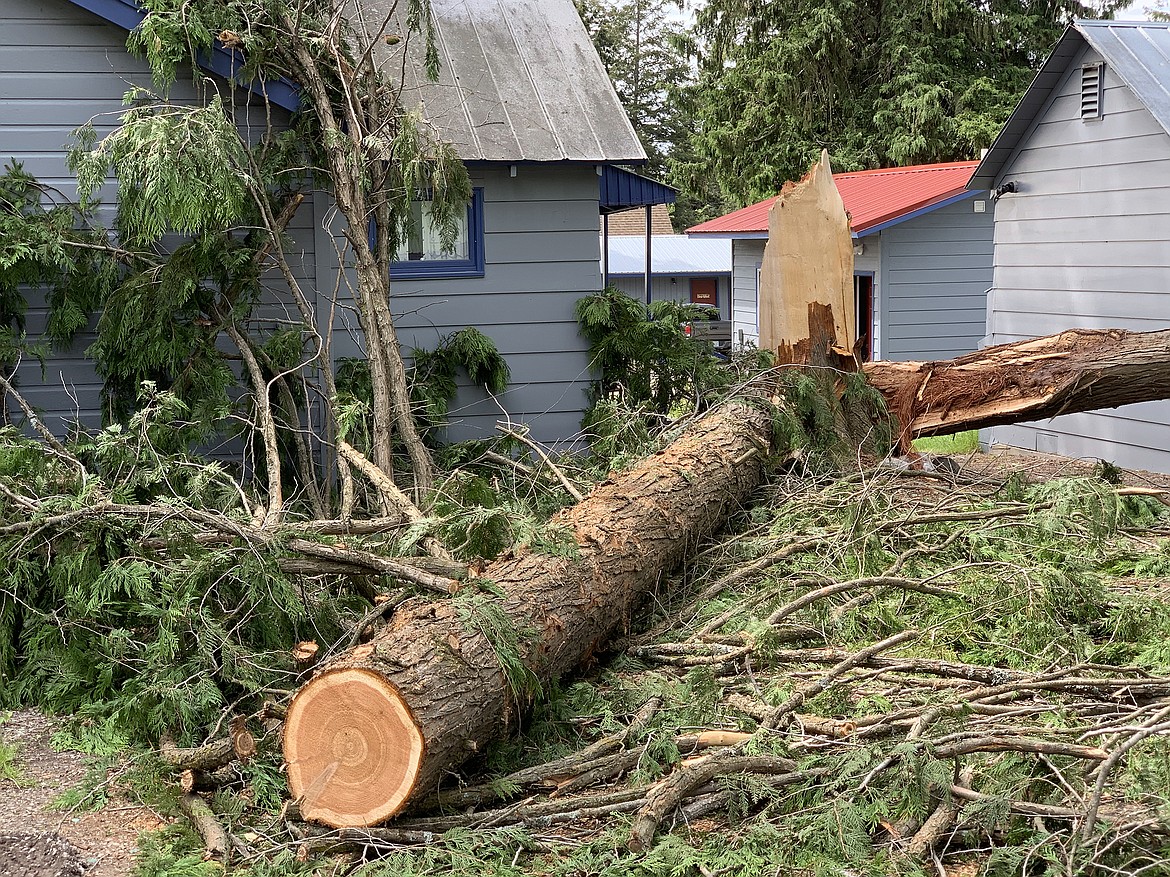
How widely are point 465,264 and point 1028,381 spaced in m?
4.54

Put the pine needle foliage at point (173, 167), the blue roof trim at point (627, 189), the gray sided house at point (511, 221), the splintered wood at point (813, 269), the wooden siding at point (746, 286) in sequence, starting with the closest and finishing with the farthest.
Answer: the pine needle foliage at point (173, 167) < the splintered wood at point (813, 269) < the gray sided house at point (511, 221) < the blue roof trim at point (627, 189) < the wooden siding at point (746, 286)

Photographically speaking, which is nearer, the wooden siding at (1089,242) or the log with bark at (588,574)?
the log with bark at (588,574)

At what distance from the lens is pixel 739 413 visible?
7.55 metres

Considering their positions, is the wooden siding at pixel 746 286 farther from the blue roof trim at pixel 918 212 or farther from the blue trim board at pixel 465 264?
the blue trim board at pixel 465 264

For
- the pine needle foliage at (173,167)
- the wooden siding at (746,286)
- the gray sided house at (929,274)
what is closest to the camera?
the pine needle foliage at (173,167)

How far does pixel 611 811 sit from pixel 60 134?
22.4 ft

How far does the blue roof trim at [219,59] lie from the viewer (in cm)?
812

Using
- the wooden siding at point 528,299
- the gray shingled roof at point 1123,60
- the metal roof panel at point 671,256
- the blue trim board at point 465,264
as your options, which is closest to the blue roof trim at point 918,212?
the gray shingled roof at point 1123,60

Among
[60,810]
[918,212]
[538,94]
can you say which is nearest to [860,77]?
[918,212]

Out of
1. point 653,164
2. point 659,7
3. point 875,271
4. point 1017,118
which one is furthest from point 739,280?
point 659,7

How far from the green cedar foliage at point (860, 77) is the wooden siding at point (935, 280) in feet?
29.8

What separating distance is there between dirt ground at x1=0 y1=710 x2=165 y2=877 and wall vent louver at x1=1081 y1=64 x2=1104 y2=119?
9.83 meters

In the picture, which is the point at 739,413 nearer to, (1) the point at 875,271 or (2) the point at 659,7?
(1) the point at 875,271

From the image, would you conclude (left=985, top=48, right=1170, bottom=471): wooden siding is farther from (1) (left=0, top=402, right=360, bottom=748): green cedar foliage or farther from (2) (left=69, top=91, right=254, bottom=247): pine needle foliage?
(1) (left=0, top=402, right=360, bottom=748): green cedar foliage
